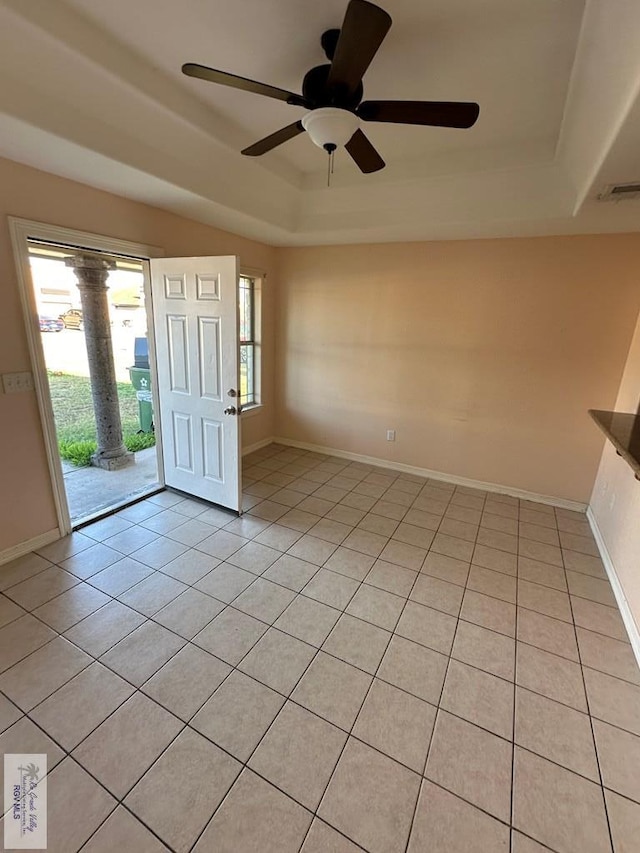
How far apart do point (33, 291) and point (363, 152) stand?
2114 millimetres

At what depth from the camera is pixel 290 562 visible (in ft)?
8.31

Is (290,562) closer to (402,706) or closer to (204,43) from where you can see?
(402,706)

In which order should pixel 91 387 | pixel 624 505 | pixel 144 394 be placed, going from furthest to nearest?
pixel 144 394
pixel 91 387
pixel 624 505

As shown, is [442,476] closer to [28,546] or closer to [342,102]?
[342,102]

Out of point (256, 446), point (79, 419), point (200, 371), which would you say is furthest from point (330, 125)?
point (79, 419)

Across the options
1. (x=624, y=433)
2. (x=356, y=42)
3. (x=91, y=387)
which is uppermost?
(x=356, y=42)

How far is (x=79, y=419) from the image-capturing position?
5.42 m

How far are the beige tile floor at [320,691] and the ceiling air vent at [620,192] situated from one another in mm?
2355

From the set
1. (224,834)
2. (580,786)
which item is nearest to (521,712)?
(580,786)

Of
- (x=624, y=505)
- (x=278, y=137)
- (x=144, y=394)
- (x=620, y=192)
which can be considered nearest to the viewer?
(x=278, y=137)

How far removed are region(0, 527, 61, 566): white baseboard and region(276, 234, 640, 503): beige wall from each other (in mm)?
2804

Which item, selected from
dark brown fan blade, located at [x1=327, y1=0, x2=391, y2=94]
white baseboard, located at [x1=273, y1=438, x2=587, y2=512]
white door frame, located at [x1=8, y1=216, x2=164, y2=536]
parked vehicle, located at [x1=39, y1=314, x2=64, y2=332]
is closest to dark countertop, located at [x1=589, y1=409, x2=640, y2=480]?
white baseboard, located at [x1=273, y1=438, x2=587, y2=512]

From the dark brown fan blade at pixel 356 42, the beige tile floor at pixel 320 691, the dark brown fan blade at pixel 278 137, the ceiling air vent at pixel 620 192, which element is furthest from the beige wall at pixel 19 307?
the ceiling air vent at pixel 620 192

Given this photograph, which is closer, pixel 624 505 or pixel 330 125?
pixel 330 125
